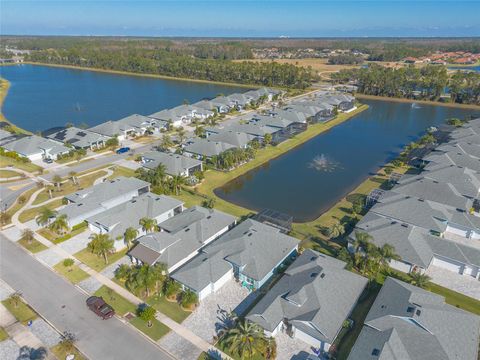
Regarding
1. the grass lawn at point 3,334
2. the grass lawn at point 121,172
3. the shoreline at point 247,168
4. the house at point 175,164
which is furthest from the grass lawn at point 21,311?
the grass lawn at point 121,172

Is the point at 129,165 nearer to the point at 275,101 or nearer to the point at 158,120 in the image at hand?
the point at 158,120

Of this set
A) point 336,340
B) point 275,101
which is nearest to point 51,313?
point 336,340

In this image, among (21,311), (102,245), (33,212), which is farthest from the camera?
(33,212)

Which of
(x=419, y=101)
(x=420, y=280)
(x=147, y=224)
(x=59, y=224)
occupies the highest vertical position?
(x=419, y=101)

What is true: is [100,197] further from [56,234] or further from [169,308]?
[169,308]

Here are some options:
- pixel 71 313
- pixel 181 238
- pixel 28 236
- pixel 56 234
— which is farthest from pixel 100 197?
pixel 71 313
